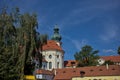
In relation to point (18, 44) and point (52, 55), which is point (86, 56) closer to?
point (52, 55)

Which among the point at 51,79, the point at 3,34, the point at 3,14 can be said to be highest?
the point at 3,14

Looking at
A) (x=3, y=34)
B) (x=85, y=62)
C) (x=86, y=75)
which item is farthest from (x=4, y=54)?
(x=85, y=62)

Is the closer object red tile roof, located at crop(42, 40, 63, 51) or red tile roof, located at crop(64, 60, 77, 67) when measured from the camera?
red tile roof, located at crop(42, 40, 63, 51)

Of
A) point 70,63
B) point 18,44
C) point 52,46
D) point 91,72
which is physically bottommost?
point 91,72

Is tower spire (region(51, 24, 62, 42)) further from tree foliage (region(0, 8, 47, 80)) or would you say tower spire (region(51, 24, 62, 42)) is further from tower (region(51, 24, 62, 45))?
tree foliage (region(0, 8, 47, 80))

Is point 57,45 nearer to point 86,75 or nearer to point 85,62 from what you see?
point 85,62

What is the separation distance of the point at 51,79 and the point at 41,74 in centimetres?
457

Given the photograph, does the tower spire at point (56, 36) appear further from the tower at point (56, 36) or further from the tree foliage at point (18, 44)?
the tree foliage at point (18, 44)

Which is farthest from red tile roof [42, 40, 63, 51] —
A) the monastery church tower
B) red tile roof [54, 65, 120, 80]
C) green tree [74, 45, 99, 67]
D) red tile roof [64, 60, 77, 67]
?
red tile roof [54, 65, 120, 80]

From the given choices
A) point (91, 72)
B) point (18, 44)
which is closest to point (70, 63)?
point (91, 72)

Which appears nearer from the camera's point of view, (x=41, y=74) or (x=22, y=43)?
(x=22, y=43)

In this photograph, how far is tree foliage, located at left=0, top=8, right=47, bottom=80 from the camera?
1230 inches

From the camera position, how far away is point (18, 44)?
110 feet

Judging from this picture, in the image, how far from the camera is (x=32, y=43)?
114 feet
